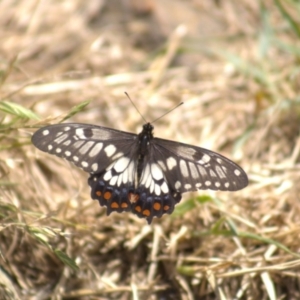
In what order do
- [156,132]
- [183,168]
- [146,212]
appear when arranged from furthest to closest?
[156,132], [183,168], [146,212]

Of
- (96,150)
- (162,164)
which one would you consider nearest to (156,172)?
(162,164)

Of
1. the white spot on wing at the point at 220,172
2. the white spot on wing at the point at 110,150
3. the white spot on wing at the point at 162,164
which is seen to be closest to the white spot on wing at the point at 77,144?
the white spot on wing at the point at 110,150

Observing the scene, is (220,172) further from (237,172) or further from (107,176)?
(107,176)

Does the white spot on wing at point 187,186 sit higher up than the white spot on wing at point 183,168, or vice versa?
the white spot on wing at point 183,168

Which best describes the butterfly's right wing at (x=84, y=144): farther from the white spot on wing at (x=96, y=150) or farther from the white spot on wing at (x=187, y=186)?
the white spot on wing at (x=187, y=186)

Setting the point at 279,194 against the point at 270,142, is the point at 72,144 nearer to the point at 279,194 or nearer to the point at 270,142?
the point at 279,194

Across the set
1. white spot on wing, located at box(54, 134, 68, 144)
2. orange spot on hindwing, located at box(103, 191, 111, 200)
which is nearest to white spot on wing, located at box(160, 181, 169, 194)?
orange spot on hindwing, located at box(103, 191, 111, 200)
